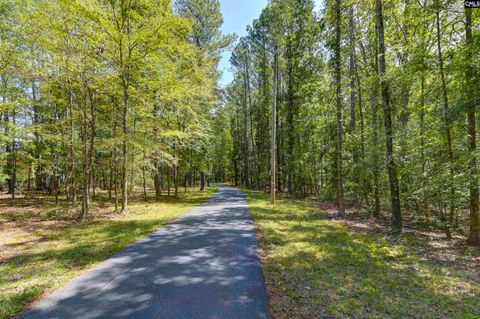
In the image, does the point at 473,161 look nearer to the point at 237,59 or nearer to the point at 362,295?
the point at 362,295

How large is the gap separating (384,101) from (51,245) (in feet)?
34.2

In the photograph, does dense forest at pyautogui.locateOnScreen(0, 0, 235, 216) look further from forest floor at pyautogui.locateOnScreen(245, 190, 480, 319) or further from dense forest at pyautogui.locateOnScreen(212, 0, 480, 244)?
forest floor at pyautogui.locateOnScreen(245, 190, 480, 319)

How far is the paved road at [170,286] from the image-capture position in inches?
127

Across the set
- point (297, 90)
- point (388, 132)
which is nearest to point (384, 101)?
point (388, 132)

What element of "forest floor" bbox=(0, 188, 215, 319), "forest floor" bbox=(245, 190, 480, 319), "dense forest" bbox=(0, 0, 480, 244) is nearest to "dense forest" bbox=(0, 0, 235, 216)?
"dense forest" bbox=(0, 0, 480, 244)

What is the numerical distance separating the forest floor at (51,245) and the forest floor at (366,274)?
354 centimetres

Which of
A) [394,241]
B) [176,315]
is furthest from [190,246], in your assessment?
[394,241]

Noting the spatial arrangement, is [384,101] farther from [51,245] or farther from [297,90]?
[297,90]

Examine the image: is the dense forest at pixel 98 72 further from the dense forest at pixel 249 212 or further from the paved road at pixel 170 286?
the paved road at pixel 170 286

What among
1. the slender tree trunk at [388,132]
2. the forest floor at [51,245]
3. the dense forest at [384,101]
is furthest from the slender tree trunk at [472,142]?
the forest floor at [51,245]

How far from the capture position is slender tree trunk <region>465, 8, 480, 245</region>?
5.97 metres

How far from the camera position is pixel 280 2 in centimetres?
1752

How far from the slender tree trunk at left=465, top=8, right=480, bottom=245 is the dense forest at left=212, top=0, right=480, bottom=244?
3 centimetres

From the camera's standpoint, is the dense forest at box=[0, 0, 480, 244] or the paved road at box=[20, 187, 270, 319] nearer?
the paved road at box=[20, 187, 270, 319]
